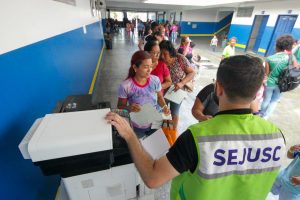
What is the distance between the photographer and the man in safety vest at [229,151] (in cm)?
77

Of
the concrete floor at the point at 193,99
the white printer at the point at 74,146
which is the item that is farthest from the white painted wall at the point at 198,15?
the white printer at the point at 74,146

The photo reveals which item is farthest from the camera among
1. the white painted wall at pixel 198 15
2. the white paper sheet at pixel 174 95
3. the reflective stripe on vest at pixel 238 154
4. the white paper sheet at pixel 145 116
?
the white painted wall at pixel 198 15

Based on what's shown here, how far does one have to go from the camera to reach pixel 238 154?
780mm

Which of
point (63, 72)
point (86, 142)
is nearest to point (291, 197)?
point (86, 142)

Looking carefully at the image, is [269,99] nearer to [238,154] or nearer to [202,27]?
[238,154]

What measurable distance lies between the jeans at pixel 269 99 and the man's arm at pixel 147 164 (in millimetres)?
3049

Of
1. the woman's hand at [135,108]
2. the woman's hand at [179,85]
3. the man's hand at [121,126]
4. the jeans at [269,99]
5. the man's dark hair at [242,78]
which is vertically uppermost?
the man's dark hair at [242,78]

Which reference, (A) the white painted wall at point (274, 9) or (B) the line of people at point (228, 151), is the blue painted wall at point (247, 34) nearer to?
(A) the white painted wall at point (274, 9)

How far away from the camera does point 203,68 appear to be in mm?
6785

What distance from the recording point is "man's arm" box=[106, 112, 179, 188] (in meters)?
0.80

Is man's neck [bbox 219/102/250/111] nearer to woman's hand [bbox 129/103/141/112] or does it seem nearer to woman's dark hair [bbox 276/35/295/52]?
woman's hand [bbox 129/103/141/112]

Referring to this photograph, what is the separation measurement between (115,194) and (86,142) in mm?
722

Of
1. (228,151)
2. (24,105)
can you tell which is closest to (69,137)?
(24,105)

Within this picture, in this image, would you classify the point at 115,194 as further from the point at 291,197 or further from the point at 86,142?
the point at 291,197
